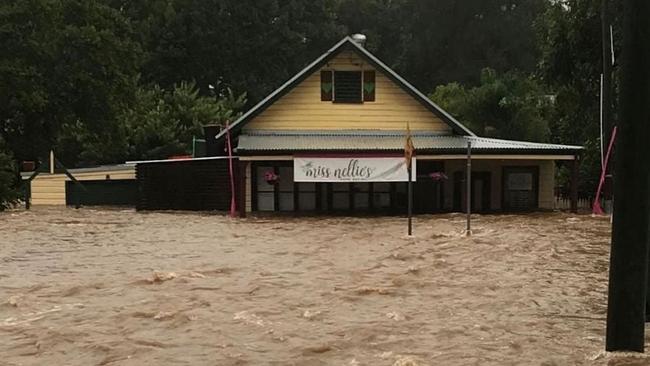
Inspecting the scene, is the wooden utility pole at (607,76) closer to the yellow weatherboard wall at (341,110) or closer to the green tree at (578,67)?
the green tree at (578,67)

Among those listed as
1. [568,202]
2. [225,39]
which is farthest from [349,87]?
[225,39]

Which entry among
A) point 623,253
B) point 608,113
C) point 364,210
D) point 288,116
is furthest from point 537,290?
point 288,116

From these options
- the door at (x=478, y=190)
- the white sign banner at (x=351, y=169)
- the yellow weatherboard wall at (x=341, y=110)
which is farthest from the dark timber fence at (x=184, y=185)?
the door at (x=478, y=190)

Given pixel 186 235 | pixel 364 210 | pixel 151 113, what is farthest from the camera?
pixel 151 113

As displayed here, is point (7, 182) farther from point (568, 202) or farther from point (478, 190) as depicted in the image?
point (568, 202)

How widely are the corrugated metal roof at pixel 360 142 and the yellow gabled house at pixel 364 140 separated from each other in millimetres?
37

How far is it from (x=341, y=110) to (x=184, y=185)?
21.5 feet

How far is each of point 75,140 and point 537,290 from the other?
3555 cm

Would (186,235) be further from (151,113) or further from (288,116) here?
(151,113)

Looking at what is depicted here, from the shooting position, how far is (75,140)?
41.6 meters

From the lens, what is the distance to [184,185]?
94.3ft

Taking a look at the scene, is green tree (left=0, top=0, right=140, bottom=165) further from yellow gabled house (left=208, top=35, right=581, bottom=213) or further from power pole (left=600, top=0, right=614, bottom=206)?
power pole (left=600, top=0, right=614, bottom=206)

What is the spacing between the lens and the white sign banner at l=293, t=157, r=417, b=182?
81.4 ft

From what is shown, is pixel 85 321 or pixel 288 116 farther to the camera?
pixel 288 116
